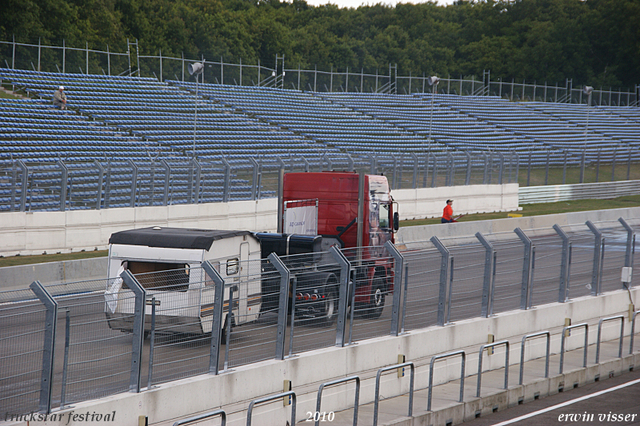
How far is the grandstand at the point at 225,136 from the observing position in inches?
864

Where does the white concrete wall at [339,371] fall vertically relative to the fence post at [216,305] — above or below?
below

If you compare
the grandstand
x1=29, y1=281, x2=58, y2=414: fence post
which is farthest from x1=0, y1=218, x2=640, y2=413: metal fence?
the grandstand

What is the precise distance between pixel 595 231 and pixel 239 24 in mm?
74185

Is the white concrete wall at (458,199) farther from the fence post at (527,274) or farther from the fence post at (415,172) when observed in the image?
the fence post at (527,274)

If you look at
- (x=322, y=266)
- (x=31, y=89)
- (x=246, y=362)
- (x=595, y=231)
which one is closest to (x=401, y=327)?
(x=322, y=266)

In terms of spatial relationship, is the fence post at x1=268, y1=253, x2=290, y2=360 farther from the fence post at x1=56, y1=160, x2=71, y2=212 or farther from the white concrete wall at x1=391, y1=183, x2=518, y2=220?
the white concrete wall at x1=391, y1=183, x2=518, y2=220

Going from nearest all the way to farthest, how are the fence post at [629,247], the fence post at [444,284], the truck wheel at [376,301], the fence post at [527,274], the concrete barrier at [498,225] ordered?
the truck wheel at [376,301]
the fence post at [444,284]
the fence post at [527,274]
the fence post at [629,247]
the concrete barrier at [498,225]

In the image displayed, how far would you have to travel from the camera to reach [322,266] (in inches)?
388

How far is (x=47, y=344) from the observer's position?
659 centimetres

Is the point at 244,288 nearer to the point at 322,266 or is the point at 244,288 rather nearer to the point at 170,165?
the point at 322,266

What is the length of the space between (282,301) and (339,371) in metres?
1.54

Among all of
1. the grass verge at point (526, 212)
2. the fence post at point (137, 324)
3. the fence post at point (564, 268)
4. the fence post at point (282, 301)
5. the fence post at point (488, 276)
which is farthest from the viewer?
the grass verge at point (526, 212)

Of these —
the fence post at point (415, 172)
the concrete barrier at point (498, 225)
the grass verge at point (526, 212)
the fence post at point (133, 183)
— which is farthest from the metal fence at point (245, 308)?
the fence post at point (415, 172)

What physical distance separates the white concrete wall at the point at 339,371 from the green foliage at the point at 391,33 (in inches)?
2122
